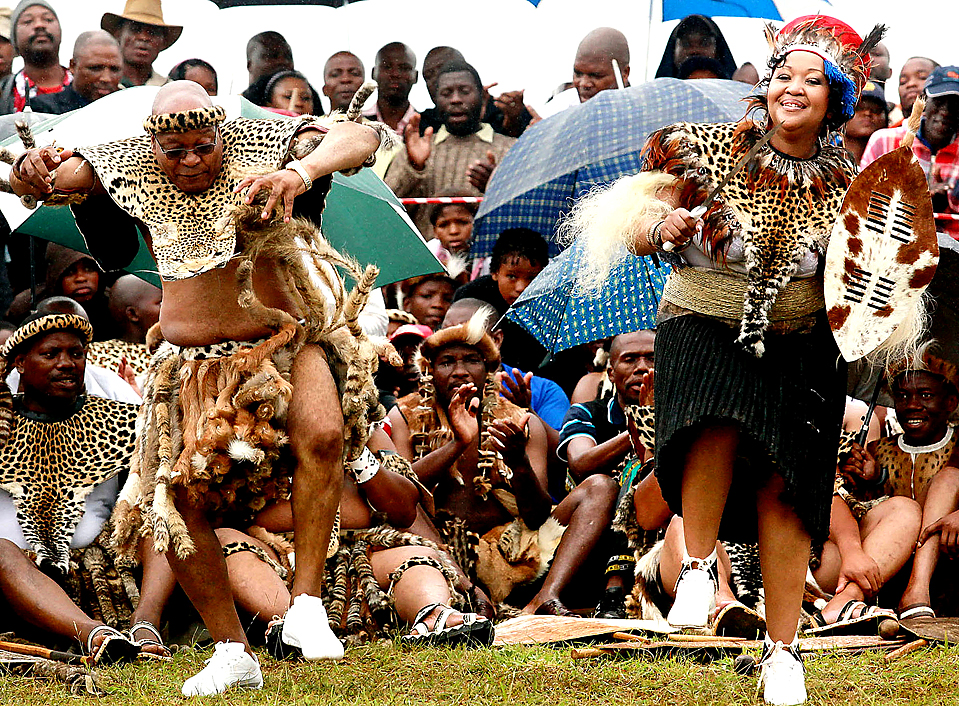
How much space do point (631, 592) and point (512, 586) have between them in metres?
0.61

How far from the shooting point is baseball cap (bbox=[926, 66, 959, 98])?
7.62 metres

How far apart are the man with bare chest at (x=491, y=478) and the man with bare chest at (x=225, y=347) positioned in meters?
1.92

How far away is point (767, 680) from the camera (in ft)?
13.3

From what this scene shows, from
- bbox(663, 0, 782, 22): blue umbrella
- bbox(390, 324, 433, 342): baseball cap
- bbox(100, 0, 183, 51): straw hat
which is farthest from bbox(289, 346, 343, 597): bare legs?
bbox(663, 0, 782, 22): blue umbrella

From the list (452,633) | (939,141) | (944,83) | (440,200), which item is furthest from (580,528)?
(944,83)

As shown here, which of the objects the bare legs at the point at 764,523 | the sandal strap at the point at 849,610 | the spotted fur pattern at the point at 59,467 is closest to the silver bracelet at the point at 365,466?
the spotted fur pattern at the point at 59,467

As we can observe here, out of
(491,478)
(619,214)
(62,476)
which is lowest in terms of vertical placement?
(491,478)

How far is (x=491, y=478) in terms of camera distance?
6.47 m

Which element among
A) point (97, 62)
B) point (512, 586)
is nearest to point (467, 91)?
point (97, 62)

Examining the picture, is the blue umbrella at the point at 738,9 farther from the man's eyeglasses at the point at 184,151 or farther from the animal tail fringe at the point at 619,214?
the man's eyeglasses at the point at 184,151

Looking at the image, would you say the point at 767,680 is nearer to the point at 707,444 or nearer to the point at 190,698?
the point at 707,444

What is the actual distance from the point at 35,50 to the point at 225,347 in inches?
181

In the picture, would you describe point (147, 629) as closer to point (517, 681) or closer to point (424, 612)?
point (424, 612)

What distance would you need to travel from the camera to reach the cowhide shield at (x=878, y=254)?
3.90 m
